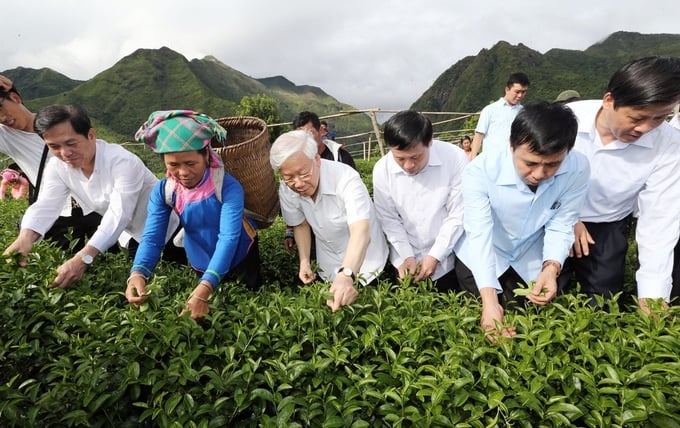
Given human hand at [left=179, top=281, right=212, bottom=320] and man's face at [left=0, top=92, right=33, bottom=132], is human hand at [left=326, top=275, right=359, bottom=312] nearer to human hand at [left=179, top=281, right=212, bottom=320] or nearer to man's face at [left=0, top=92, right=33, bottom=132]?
human hand at [left=179, top=281, right=212, bottom=320]

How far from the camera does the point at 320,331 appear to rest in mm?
1607

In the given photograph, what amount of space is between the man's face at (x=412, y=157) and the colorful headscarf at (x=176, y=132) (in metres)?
1.11

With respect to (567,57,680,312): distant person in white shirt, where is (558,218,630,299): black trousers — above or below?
below

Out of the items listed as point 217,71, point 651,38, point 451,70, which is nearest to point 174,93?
point 217,71

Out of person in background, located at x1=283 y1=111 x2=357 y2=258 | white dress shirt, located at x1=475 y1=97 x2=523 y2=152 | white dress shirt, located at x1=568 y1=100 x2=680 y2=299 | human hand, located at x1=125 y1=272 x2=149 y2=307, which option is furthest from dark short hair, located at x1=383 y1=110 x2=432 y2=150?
white dress shirt, located at x1=475 y1=97 x2=523 y2=152

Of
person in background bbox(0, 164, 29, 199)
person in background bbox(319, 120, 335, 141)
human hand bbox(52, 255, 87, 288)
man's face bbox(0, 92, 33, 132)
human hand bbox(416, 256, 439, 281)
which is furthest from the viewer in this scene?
person in background bbox(319, 120, 335, 141)

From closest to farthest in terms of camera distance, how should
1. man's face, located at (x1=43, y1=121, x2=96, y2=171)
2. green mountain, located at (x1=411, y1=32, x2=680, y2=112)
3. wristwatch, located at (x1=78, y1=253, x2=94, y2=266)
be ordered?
1. wristwatch, located at (x1=78, y1=253, x2=94, y2=266)
2. man's face, located at (x1=43, y1=121, x2=96, y2=171)
3. green mountain, located at (x1=411, y1=32, x2=680, y2=112)

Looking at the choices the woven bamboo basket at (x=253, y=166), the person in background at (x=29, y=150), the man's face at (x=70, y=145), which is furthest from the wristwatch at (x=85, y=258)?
the woven bamboo basket at (x=253, y=166)

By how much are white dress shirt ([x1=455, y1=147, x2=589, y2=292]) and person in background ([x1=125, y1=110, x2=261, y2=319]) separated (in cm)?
126

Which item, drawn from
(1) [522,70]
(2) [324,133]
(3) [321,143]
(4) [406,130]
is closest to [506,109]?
(2) [324,133]

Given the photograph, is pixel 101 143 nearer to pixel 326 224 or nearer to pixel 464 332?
pixel 326 224

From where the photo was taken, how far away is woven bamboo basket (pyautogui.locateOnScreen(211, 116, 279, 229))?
2471mm

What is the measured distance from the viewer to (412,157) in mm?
2459

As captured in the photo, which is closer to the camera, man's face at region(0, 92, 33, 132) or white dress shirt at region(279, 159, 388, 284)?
white dress shirt at region(279, 159, 388, 284)
